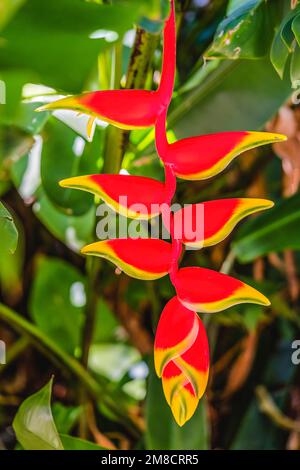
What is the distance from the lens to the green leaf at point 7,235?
34cm

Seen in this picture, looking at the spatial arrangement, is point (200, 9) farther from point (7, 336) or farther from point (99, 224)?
point (7, 336)

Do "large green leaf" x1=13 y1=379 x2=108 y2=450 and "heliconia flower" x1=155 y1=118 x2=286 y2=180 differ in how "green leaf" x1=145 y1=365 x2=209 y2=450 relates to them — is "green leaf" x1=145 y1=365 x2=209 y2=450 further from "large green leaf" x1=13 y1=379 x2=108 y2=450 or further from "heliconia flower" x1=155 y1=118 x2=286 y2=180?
"heliconia flower" x1=155 y1=118 x2=286 y2=180

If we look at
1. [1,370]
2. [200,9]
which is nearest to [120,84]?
[200,9]

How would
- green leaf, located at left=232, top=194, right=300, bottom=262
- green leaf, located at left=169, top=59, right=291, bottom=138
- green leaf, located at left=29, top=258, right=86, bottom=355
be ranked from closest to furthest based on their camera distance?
green leaf, located at left=169, top=59, right=291, bottom=138
green leaf, located at left=232, top=194, right=300, bottom=262
green leaf, located at left=29, top=258, right=86, bottom=355

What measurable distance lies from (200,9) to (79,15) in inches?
17.0

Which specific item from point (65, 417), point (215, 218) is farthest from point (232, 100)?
point (65, 417)

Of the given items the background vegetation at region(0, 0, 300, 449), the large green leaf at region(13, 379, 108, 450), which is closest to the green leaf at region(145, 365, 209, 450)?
the background vegetation at region(0, 0, 300, 449)

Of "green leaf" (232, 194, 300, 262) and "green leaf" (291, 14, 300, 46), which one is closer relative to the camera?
"green leaf" (291, 14, 300, 46)

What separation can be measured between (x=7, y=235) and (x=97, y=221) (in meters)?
0.25

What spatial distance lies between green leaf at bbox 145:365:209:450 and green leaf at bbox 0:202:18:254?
0.28m

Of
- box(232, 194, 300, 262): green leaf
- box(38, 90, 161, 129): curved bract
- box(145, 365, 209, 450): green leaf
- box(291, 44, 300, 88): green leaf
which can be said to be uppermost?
box(291, 44, 300, 88): green leaf

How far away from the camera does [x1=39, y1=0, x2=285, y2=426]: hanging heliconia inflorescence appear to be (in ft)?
1.11

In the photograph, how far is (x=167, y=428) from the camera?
0.58 meters

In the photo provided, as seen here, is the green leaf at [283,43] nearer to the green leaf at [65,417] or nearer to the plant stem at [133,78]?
the plant stem at [133,78]
